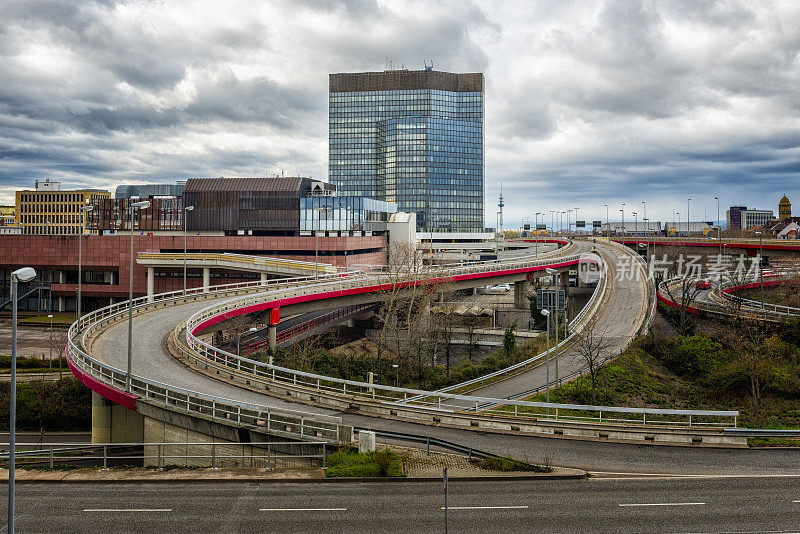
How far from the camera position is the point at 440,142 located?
19925 cm

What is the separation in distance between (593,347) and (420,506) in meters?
27.4

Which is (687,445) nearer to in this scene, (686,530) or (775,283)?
(686,530)

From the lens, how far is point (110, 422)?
3147 centimetres

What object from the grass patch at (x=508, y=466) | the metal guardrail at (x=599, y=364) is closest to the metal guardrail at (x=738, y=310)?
the metal guardrail at (x=599, y=364)

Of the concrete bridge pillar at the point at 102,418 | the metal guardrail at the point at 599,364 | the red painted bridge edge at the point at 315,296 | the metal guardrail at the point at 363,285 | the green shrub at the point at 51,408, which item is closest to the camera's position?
the concrete bridge pillar at the point at 102,418

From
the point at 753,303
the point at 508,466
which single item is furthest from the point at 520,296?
the point at 508,466

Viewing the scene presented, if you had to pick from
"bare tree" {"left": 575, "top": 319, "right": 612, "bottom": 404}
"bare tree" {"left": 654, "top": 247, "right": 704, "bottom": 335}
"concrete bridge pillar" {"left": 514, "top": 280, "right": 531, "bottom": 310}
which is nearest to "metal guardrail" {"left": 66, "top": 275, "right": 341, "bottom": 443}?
"bare tree" {"left": 575, "top": 319, "right": 612, "bottom": 404}

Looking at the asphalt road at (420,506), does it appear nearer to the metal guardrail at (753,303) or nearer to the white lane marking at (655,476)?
the white lane marking at (655,476)

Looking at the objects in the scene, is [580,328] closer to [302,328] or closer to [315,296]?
[315,296]

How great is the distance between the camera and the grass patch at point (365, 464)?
2078 cm

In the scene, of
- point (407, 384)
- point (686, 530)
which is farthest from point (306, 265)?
point (686, 530)

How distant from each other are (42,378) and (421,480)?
1582 inches

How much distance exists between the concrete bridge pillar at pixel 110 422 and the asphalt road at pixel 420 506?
11223 millimetres

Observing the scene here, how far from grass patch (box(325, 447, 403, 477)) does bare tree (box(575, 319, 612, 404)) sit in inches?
675
